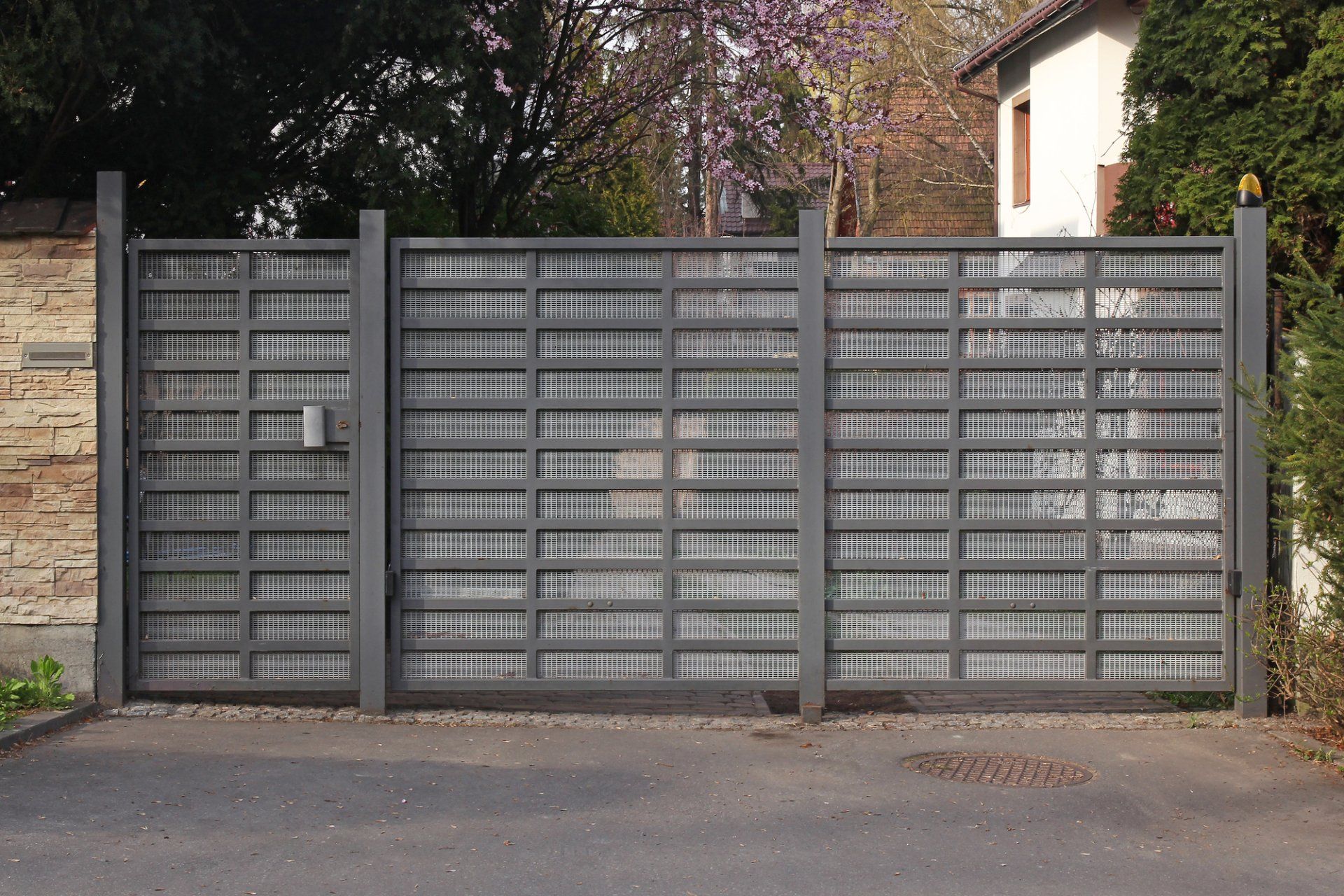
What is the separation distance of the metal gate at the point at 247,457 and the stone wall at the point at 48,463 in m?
0.23

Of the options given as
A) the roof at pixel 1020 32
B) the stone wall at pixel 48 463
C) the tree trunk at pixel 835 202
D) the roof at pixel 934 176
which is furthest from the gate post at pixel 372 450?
the roof at pixel 934 176

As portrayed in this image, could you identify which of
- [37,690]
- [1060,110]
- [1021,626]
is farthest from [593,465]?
[1060,110]

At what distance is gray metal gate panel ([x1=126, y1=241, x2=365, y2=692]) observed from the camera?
716 cm

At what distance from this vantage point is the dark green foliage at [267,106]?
757cm

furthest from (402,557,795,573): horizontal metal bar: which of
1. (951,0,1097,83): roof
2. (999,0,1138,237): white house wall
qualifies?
(951,0,1097,83): roof

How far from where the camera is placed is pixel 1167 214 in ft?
27.2

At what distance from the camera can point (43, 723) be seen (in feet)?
21.9

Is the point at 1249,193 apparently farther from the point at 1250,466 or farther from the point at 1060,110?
the point at 1060,110

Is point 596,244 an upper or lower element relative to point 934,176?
lower

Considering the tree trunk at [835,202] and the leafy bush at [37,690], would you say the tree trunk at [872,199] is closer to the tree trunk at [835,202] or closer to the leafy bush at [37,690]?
the tree trunk at [835,202]

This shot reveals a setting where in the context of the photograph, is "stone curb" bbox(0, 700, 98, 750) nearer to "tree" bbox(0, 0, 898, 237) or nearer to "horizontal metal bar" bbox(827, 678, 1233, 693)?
"tree" bbox(0, 0, 898, 237)

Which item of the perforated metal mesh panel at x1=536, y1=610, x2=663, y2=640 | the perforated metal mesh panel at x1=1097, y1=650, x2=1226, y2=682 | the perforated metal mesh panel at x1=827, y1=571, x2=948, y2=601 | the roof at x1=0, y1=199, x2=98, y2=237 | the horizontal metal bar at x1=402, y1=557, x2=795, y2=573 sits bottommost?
the perforated metal mesh panel at x1=1097, y1=650, x2=1226, y2=682

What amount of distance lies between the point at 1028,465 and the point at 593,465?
87.2 inches

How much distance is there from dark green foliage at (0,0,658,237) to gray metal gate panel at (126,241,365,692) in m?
1.32
